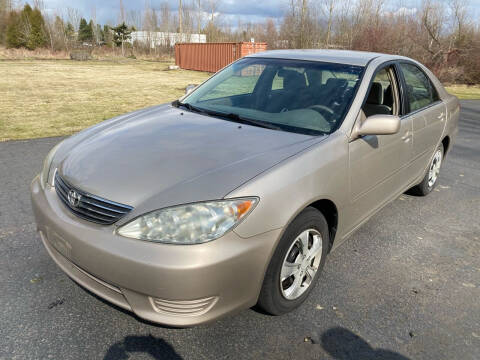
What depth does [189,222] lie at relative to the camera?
1919mm

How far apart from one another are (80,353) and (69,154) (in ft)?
4.29

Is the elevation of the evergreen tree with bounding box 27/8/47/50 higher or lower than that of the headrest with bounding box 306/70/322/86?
higher

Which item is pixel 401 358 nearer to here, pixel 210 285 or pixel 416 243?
pixel 210 285

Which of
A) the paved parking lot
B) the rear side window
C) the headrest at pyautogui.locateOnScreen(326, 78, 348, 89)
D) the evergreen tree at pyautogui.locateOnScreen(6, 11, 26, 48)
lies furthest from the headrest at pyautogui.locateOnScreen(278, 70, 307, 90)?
the evergreen tree at pyautogui.locateOnScreen(6, 11, 26, 48)

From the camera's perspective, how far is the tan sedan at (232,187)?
1.92 meters

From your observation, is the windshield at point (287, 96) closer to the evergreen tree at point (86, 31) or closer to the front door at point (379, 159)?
the front door at point (379, 159)

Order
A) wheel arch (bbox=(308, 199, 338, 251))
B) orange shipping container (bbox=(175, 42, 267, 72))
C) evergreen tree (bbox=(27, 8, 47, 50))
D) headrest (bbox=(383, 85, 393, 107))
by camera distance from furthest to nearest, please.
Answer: evergreen tree (bbox=(27, 8, 47, 50)) < orange shipping container (bbox=(175, 42, 267, 72)) < headrest (bbox=(383, 85, 393, 107)) < wheel arch (bbox=(308, 199, 338, 251))

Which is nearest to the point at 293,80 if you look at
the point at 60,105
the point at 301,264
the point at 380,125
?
the point at 380,125

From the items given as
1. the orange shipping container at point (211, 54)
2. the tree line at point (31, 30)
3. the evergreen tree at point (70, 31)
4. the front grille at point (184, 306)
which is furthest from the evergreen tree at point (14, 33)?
the front grille at point (184, 306)

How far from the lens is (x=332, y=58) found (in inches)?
134

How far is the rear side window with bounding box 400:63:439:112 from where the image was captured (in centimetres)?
372

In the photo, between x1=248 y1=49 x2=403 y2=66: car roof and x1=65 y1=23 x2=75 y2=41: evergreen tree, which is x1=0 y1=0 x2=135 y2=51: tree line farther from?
x1=248 y1=49 x2=403 y2=66: car roof

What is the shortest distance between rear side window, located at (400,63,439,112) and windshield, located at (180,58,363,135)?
86cm

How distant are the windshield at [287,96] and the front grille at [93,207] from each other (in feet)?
4.27
